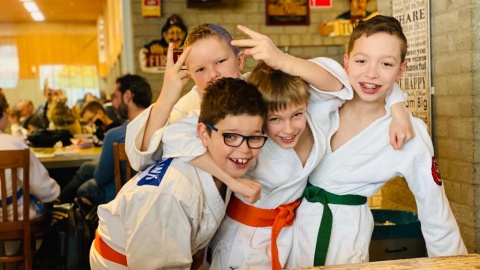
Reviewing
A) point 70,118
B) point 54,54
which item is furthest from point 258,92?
point 54,54

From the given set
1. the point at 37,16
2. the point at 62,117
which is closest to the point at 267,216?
the point at 62,117

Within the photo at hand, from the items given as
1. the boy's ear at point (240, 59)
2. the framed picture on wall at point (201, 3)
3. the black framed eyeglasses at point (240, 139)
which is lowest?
the black framed eyeglasses at point (240, 139)

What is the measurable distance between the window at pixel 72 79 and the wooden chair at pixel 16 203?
10893 mm

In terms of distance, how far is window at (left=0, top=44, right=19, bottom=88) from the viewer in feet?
44.6

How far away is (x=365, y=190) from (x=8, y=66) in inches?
509

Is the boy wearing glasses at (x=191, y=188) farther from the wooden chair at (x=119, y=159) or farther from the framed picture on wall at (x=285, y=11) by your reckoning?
the framed picture on wall at (x=285, y=11)

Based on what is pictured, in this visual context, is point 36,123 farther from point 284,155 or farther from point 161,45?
point 284,155

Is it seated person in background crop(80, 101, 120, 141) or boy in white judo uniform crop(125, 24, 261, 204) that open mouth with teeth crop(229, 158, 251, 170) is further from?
seated person in background crop(80, 101, 120, 141)

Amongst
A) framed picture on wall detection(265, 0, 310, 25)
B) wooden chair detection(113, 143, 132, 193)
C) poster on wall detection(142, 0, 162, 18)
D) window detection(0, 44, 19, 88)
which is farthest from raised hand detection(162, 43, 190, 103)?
window detection(0, 44, 19, 88)

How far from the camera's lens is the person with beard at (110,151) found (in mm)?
4027

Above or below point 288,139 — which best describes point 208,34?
above

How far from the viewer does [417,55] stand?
373cm

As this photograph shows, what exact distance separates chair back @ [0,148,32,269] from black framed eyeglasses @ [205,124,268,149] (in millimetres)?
1977

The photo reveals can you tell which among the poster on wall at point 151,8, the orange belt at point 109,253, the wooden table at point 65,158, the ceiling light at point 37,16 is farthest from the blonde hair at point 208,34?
the ceiling light at point 37,16
